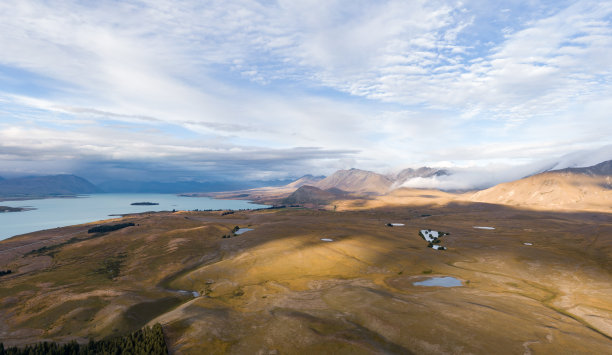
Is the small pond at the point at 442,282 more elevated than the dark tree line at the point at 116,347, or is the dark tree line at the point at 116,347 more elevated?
the dark tree line at the point at 116,347

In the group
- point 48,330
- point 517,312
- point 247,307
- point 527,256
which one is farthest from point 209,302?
point 527,256

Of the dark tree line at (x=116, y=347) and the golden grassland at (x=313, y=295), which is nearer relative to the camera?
the dark tree line at (x=116, y=347)

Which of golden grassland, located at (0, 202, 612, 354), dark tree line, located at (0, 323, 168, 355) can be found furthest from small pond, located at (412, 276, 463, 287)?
dark tree line, located at (0, 323, 168, 355)

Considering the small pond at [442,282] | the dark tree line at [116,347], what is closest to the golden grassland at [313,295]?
the dark tree line at [116,347]

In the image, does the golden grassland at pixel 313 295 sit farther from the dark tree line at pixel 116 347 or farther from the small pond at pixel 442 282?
the small pond at pixel 442 282

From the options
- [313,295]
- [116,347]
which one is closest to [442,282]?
[313,295]

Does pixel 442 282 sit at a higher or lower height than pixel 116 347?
lower

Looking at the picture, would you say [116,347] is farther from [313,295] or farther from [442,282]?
[442,282]
